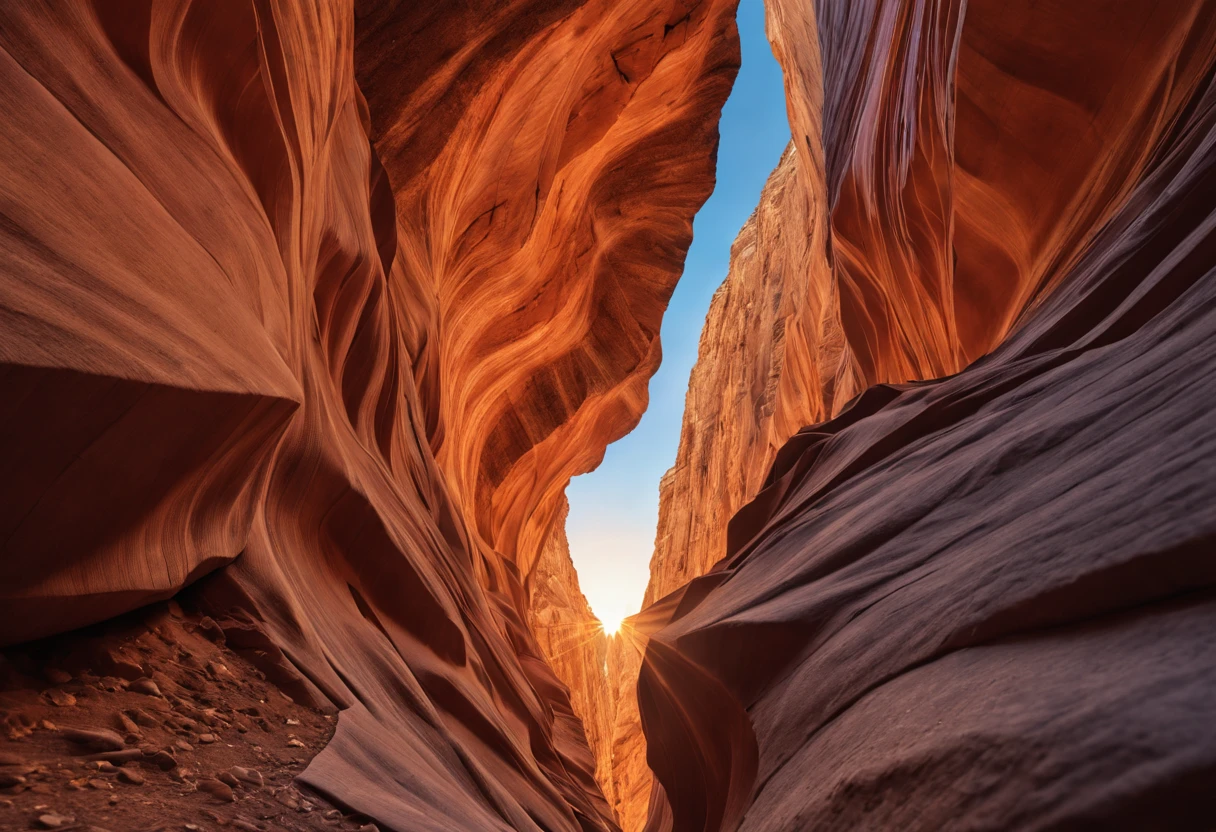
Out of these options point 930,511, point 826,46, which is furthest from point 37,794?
point 826,46

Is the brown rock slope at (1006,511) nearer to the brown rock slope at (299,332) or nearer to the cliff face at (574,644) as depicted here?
the brown rock slope at (299,332)

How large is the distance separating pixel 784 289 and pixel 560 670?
13.0 metres

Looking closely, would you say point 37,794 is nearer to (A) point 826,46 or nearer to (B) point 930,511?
(B) point 930,511

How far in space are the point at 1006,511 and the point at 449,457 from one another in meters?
8.14

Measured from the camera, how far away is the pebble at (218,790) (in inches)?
68.9

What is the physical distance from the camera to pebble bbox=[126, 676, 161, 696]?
6.66 feet

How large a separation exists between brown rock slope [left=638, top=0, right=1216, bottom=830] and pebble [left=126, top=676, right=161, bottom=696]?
193 centimetres

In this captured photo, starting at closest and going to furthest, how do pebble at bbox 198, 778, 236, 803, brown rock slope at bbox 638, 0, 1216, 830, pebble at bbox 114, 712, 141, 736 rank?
1. brown rock slope at bbox 638, 0, 1216, 830
2. pebble at bbox 198, 778, 236, 803
3. pebble at bbox 114, 712, 141, 736

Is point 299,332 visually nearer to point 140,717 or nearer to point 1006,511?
point 140,717

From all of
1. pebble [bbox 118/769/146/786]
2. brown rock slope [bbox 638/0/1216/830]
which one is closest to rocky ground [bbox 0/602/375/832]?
pebble [bbox 118/769/146/786]

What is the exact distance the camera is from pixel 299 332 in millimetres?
4086

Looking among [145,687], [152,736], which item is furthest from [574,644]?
[152,736]

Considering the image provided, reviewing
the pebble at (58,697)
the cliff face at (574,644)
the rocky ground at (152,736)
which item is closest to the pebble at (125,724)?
the rocky ground at (152,736)

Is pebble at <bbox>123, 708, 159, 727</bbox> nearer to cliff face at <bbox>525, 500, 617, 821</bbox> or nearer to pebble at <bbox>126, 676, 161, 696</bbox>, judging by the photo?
pebble at <bbox>126, 676, 161, 696</bbox>
